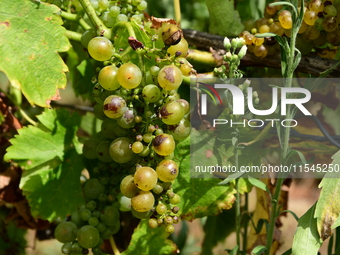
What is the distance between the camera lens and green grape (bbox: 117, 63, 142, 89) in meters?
0.57

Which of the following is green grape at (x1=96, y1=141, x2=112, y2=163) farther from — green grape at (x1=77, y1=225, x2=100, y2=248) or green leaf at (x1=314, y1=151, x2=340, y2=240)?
green leaf at (x1=314, y1=151, x2=340, y2=240)

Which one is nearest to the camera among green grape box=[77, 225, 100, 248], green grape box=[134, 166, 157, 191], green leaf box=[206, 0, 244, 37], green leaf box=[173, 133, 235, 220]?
green grape box=[134, 166, 157, 191]

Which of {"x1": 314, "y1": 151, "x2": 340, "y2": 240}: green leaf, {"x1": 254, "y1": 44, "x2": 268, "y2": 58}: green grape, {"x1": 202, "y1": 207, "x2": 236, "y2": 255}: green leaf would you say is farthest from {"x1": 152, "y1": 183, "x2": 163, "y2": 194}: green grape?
{"x1": 202, "y1": 207, "x2": 236, "y2": 255}: green leaf

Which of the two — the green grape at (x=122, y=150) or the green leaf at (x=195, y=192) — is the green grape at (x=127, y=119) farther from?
the green leaf at (x=195, y=192)

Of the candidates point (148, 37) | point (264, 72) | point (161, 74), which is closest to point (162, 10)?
point (264, 72)

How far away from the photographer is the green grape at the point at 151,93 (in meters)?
0.59

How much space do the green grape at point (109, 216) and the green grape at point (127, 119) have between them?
18 cm

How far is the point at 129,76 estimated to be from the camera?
0.57 metres

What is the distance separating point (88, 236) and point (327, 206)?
0.37 metres

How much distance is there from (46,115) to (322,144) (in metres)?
0.55

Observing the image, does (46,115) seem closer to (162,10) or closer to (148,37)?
(148,37)

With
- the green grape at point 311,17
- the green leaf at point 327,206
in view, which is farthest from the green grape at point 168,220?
the green grape at point 311,17

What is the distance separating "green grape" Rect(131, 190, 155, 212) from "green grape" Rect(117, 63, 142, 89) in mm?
153

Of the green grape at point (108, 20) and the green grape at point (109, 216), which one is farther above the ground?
the green grape at point (108, 20)
